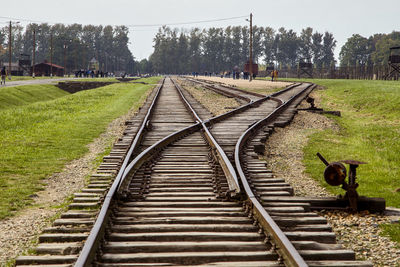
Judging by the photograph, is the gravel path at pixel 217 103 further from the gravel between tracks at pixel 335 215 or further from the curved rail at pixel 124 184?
the curved rail at pixel 124 184

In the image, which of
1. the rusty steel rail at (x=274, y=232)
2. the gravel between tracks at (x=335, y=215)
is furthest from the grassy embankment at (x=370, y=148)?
the rusty steel rail at (x=274, y=232)

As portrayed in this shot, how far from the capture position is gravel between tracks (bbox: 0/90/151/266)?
522cm

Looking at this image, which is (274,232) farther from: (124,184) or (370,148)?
(370,148)

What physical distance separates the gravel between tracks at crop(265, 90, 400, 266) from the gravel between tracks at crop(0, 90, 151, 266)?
3510 mm

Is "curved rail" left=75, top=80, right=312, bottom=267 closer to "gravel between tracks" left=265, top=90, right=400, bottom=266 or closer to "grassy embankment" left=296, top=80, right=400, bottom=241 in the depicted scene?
"gravel between tracks" left=265, top=90, right=400, bottom=266

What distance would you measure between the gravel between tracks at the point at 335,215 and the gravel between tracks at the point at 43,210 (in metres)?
3.51

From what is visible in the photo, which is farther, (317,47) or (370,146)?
(317,47)

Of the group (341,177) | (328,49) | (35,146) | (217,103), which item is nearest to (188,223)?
(341,177)

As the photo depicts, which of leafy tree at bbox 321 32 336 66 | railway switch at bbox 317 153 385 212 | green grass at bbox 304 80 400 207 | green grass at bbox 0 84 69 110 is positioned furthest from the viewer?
leafy tree at bbox 321 32 336 66

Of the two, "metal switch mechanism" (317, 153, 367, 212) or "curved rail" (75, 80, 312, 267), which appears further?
"metal switch mechanism" (317, 153, 367, 212)

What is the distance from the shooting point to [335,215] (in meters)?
6.36

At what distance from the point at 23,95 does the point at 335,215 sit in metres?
33.6

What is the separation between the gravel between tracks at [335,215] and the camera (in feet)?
16.5

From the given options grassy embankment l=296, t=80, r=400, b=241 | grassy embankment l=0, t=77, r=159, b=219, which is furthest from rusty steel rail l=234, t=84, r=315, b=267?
grassy embankment l=0, t=77, r=159, b=219
